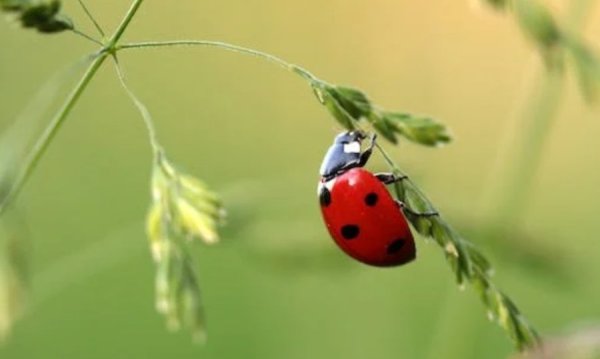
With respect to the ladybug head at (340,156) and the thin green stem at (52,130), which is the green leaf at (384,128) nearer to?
the thin green stem at (52,130)

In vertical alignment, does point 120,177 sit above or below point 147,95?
below

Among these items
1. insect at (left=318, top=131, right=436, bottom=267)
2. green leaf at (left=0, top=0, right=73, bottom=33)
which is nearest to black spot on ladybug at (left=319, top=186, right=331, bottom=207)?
insect at (left=318, top=131, right=436, bottom=267)

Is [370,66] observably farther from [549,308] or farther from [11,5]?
[11,5]

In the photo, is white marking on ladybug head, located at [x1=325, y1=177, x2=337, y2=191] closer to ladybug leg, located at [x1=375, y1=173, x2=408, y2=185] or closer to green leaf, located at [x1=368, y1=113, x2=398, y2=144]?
ladybug leg, located at [x1=375, y1=173, x2=408, y2=185]

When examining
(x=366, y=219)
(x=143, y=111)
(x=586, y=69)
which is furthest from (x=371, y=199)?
(x=143, y=111)

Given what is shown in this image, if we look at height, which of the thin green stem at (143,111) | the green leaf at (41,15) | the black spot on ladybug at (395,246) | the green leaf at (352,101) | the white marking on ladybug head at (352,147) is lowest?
the black spot on ladybug at (395,246)

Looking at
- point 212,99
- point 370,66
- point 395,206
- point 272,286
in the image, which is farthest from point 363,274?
point 395,206

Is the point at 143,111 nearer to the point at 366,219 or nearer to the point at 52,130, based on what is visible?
the point at 52,130

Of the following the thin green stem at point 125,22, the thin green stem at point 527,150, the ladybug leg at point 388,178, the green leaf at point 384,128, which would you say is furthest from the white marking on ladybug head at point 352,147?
the thin green stem at point 125,22
